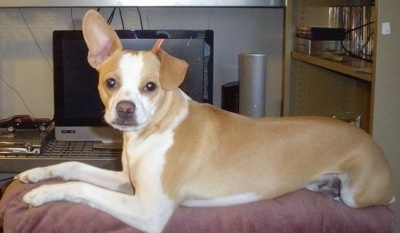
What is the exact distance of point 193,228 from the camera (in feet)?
3.72

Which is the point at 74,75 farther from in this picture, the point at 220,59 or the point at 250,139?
the point at 250,139

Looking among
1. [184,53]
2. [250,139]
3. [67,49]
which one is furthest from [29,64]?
[250,139]

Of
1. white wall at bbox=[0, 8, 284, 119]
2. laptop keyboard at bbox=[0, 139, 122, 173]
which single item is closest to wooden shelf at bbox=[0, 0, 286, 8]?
white wall at bbox=[0, 8, 284, 119]

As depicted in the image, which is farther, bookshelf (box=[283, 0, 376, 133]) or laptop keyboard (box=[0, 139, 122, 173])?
bookshelf (box=[283, 0, 376, 133])

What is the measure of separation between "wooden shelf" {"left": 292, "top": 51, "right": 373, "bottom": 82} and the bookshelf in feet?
0.24

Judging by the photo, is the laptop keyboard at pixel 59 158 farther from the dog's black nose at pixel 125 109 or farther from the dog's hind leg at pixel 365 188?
the dog's hind leg at pixel 365 188

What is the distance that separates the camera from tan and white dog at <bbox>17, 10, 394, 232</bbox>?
1306mm

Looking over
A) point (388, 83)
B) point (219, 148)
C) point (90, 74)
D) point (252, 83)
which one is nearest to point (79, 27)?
point (90, 74)

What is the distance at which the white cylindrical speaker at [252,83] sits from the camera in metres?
2.23

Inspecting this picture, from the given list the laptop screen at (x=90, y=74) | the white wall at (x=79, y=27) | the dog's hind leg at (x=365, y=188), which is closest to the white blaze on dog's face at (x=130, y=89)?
the dog's hind leg at (x=365, y=188)

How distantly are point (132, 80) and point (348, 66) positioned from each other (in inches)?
31.4

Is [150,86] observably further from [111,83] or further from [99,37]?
[99,37]

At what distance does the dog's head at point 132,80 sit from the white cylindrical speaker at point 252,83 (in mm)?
918

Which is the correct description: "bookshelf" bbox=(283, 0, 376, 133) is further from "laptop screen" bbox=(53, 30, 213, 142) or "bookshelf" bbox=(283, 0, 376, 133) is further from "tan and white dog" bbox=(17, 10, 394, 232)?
"tan and white dog" bbox=(17, 10, 394, 232)
